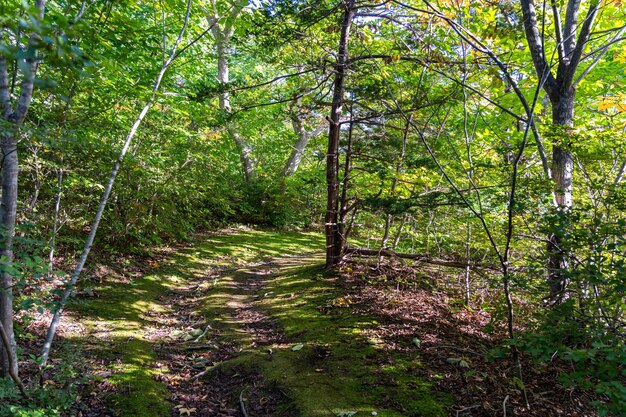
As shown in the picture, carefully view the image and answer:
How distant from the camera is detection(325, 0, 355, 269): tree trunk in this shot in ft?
20.9

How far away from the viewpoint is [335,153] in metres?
6.70

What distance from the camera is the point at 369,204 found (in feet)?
18.4

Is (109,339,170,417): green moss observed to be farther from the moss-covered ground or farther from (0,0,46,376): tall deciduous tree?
(0,0,46,376): tall deciduous tree

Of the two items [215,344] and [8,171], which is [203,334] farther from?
[8,171]

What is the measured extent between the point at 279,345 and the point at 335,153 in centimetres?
349

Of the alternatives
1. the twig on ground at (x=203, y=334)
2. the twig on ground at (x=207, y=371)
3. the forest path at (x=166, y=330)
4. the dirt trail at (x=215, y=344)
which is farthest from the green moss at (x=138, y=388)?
the twig on ground at (x=203, y=334)

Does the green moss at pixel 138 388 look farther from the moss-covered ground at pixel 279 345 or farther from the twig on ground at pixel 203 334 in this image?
the twig on ground at pixel 203 334

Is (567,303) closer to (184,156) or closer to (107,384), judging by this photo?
(107,384)

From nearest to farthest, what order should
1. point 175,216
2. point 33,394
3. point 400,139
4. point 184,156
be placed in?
1. point 33,394
2. point 400,139
3. point 184,156
4. point 175,216

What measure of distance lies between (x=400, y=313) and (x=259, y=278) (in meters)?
3.82

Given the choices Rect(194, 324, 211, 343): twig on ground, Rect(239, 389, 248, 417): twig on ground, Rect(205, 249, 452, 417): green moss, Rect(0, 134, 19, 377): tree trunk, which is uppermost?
Rect(0, 134, 19, 377): tree trunk

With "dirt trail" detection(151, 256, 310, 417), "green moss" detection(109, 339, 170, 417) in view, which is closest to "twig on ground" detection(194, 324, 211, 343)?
"dirt trail" detection(151, 256, 310, 417)

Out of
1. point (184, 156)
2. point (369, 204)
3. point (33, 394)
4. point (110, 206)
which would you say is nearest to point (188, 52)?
point (184, 156)

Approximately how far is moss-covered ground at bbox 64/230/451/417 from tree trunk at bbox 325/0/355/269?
67 centimetres
